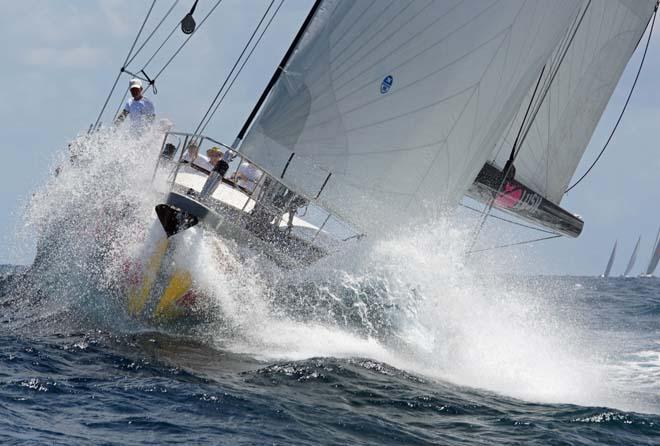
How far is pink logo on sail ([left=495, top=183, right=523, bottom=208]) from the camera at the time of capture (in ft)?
41.8

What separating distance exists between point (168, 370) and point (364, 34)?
4.03 metres

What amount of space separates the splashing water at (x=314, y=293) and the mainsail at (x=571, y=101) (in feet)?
9.94

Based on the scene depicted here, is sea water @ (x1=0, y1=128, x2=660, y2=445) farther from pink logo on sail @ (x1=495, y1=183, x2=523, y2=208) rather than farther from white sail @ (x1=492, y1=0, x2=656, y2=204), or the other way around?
white sail @ (x1=492, y1=0, x2=656, y2=204)

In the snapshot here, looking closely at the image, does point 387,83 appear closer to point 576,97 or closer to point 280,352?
point 280,352

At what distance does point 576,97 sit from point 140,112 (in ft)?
21.8

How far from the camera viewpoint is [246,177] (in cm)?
957

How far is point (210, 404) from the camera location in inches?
205

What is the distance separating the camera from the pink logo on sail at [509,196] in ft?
41.8

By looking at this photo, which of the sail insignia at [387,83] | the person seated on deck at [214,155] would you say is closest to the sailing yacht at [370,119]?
the sail insignia at [387,83]

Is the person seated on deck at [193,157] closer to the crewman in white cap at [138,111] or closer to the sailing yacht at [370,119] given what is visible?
the sailing yacht at [370,119]

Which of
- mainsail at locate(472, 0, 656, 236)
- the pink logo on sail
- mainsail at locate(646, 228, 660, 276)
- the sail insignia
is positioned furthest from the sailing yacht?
mainsail at locate(646, 228, 660, 276)

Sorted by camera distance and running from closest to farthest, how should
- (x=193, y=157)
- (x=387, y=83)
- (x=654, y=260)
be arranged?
(x=387, y=83)
(x=193, y=157)
(x=654, y=260)

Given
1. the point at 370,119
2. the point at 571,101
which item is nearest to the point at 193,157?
the point at 370,119

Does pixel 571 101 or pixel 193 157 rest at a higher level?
pixel 571 101
